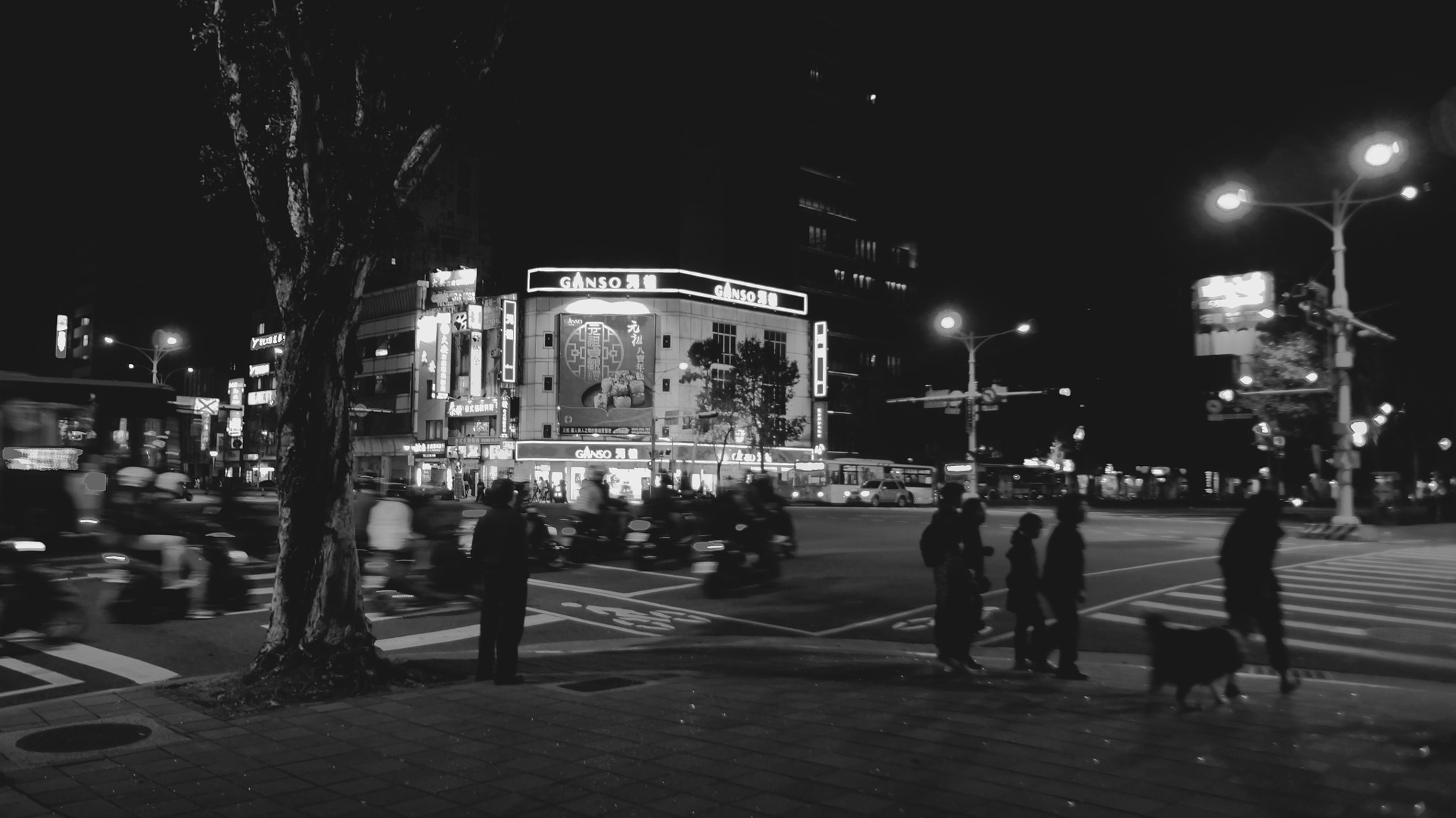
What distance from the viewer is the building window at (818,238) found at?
91.8 meters

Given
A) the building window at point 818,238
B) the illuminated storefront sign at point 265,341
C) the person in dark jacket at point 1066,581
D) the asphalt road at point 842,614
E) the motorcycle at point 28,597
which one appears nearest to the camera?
the person in dark jacket at point 1066,581

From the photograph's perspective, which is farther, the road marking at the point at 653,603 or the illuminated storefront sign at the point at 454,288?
the illuminated storefront sign at the point at 454,288

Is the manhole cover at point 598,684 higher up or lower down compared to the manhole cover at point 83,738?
lower down

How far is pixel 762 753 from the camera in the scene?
6043 mm

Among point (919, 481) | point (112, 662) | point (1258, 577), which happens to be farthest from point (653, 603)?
point (919, 481)

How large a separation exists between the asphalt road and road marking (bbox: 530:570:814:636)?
0.13 ft

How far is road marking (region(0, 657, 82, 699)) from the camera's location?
27.7ft

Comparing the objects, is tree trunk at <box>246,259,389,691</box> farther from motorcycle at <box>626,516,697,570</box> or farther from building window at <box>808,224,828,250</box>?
building window at <box>808,224,828,250</box>

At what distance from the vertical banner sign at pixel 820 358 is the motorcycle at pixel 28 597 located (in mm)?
64568

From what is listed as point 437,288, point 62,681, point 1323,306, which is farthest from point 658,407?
point 62,681

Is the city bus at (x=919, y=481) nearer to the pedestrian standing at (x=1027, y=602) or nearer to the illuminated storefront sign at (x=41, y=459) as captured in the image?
the illuminated storefront sign at (x=41, y=459)

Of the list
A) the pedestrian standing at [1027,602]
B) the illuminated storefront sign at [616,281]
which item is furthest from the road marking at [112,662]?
the illuminated storefront sign at [616,281]

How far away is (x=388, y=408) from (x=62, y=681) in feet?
227

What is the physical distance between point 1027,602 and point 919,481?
50295 mm
